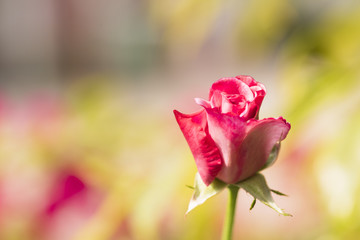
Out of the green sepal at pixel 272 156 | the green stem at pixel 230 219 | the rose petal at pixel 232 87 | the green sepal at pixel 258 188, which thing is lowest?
the green stem at pixel 230 219

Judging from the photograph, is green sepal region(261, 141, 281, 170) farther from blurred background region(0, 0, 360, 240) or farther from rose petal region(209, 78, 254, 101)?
blurred background region(0, 0, 360, 240)

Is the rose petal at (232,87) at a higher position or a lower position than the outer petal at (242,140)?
higher

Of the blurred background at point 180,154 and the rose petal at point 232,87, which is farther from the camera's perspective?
the blurred background at point 180,154

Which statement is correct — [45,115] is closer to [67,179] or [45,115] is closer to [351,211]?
[67,179]

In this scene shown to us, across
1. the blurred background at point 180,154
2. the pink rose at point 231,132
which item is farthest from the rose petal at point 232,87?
the blurred background at point 180,154

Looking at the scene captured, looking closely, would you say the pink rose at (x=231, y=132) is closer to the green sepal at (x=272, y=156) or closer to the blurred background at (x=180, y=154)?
the green sepal at (x=272, y=156)

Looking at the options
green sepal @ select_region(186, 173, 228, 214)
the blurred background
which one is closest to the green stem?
green sepal @ select_region(186, 173, 228, 214)

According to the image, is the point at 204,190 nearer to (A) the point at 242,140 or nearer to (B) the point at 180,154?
(A) the point at 242,140

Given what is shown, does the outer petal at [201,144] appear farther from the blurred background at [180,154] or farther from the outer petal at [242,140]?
the blurred background at [180,154]
